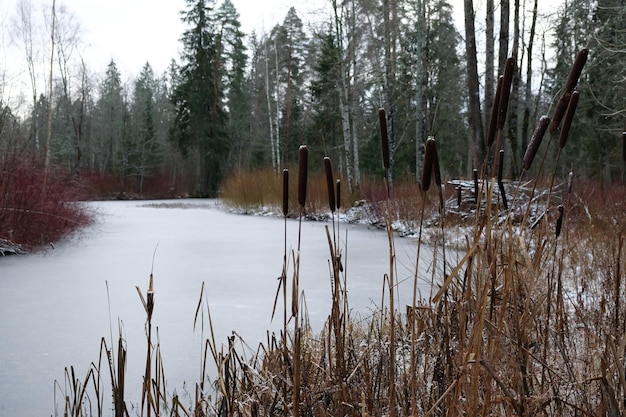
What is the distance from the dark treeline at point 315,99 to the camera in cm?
1234

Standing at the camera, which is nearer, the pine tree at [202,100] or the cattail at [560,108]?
the cattail at [560,108]

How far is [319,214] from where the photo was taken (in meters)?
10.9

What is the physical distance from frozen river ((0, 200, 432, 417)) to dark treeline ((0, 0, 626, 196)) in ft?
19.8

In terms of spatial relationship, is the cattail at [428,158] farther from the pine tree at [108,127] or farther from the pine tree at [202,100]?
the pine tree at [108,127]

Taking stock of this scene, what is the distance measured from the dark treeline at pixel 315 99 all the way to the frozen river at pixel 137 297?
605 cm

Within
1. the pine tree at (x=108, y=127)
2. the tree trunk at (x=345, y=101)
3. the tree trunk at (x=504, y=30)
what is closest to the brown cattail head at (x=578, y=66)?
the tree trunk at (x=504, y=30)

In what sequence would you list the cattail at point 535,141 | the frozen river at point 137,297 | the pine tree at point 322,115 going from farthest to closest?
the pine tree at point 322,115 < the frozen river at point 137,297 < the cattail at point 535,141

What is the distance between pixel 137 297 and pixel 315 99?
1705 cm

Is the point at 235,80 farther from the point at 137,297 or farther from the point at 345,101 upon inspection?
the point at 137,297

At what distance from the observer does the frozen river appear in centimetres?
206

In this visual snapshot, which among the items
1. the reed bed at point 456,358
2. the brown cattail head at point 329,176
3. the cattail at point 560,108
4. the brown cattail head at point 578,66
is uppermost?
the brown cattail head at point 578,66

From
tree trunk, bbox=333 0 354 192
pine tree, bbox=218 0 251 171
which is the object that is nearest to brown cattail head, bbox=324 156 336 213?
tree trunk, bbox=333 0 354 192

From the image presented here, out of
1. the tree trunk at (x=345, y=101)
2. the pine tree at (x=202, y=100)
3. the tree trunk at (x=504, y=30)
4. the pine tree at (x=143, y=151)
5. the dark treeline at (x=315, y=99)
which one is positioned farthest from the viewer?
the pine tree at (x=143, y=151)

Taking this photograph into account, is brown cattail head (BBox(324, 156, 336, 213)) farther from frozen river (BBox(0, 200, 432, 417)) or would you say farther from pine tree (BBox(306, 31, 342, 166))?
pine tree (BBox(306, 31, 342, 166))
